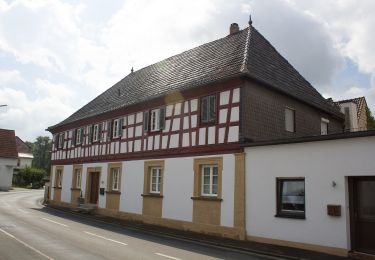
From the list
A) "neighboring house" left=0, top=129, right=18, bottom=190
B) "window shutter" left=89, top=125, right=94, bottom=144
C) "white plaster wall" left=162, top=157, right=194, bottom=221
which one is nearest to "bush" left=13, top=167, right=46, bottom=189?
"neighboring house" left=0, top=129, right=18, bottom=190

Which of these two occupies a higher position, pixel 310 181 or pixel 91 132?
pixel 91 132

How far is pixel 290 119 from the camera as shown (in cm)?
Result: 1825

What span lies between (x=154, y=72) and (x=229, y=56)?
794 centimetres

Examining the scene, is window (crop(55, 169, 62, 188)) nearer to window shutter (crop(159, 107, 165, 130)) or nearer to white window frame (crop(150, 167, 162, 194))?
white window frame (crop(150, 167, 162, 194))

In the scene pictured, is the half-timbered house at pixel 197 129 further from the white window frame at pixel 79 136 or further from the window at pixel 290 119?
the white window frame at pixel 79 136

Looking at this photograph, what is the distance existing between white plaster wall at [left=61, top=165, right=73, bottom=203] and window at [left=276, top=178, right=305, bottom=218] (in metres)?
18.3

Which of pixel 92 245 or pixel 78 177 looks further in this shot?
pixel 78 177

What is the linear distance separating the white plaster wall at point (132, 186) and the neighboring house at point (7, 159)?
34396 millimetres

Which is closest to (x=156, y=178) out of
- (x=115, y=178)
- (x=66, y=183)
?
(x=115, y=178)

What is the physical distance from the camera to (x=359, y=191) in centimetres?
1157

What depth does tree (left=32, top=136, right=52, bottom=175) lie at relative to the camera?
323 ft

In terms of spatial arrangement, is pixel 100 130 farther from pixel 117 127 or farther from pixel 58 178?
pixel 58 178

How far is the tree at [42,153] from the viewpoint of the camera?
98312 mm

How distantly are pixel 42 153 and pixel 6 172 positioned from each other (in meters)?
51.3
